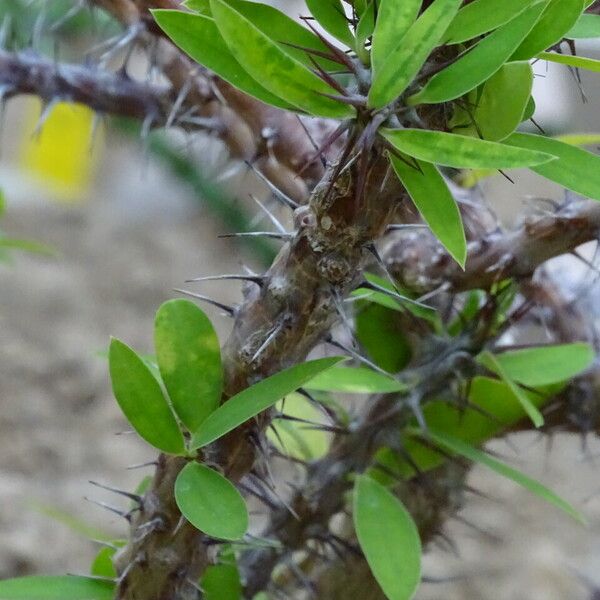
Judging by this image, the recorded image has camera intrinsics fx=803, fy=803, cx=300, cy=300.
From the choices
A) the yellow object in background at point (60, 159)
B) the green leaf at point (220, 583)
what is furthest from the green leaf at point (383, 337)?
the yellow object in background at point (60, 159)

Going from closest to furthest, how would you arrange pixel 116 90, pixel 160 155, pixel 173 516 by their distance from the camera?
pixel 173 516
pixel 116 90
pixel 160 155

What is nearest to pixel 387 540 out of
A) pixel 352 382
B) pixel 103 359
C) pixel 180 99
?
pixel 352 382

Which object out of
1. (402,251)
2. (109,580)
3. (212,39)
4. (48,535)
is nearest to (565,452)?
(48,535)

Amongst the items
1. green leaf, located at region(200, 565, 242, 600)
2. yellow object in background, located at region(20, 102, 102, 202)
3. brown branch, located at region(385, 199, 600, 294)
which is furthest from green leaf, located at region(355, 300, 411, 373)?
yellow object in background, located at region(20, 102, 102, 202)

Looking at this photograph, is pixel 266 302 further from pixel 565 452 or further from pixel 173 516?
pixel 565 452

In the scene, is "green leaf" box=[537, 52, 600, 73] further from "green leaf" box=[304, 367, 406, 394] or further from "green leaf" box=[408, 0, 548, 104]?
"green leaf" box=[304, 367, 406, 394]

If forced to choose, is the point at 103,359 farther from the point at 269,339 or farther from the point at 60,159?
the point at 60,159

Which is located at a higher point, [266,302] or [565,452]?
[266,302]
